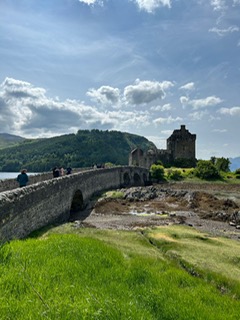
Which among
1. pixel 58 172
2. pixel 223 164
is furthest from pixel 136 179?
pixel 58 172

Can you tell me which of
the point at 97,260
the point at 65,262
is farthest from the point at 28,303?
the point at 97,260

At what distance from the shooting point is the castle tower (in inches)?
4894

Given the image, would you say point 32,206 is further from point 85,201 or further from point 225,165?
point 225,165

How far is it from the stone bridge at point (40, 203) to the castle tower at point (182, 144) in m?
85.5

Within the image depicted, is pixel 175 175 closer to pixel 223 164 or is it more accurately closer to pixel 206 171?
pixel 206 171

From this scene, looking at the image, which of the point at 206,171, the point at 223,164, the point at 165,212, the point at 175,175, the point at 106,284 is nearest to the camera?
the point at 106,284

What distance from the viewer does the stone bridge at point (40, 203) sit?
13307 millimetres

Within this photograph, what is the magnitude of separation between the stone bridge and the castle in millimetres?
75350

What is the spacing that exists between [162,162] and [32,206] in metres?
104

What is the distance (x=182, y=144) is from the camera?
125 meters

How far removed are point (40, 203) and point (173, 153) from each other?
110 m

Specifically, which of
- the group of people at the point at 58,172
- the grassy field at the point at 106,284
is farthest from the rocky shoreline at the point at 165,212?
the grassy field at the point at 106,284

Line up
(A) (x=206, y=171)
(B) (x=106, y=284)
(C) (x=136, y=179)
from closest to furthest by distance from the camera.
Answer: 1. (B) (x=106, y=284)
2. (C) (x=136, y=179)
3. (A) (x=206, y=171)

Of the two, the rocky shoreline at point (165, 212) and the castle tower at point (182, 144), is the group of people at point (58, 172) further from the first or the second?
the castle tower at point (182, 144)
